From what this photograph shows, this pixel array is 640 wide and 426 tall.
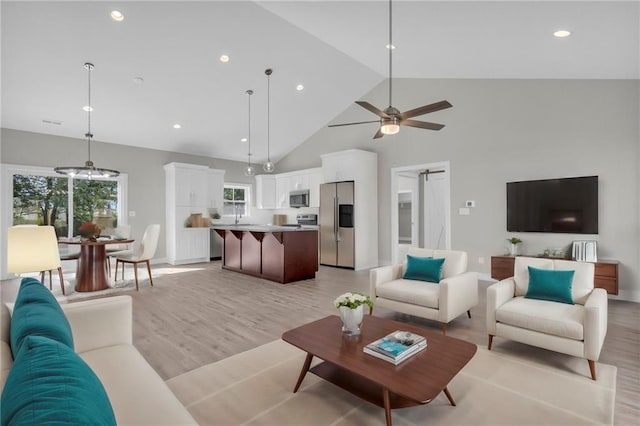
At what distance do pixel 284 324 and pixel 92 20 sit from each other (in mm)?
4241

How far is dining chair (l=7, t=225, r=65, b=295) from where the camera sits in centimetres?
244

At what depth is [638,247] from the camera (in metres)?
4.17

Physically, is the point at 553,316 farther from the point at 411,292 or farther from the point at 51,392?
the point at 51,392

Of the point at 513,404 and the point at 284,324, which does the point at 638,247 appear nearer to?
the point at 513,404

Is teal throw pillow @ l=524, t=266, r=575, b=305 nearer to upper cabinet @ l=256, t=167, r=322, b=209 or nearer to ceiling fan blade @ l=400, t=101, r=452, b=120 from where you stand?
ceiling fan blade @ l=400, t=101, r=452, b=120

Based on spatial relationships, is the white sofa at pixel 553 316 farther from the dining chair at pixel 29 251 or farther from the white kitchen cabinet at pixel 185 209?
the white kitchen cabinet at pixel 185 209

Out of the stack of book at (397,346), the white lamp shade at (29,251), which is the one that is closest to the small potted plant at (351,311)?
the stack of book at (397,346)

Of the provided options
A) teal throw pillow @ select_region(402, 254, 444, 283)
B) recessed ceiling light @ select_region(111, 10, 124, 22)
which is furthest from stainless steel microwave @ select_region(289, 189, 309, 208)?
recessed ceiling light @ select_region(111, 10, 124, 22)

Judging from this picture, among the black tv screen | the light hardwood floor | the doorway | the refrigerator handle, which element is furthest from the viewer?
the doorway

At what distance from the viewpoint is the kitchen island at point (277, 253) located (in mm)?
5539

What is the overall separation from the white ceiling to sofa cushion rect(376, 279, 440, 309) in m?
2.86

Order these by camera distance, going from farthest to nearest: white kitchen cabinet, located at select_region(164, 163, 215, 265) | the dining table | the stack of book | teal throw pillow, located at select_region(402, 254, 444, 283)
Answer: white kitchen cabinet, located at select_region(164, 163, 215, 265) → the dining table → teal throw pillow, located at select_region(402, 254, 444, 283) → the stack of book

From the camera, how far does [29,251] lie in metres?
2.49

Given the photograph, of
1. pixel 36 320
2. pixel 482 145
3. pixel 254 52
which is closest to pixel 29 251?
pixel 36 320
